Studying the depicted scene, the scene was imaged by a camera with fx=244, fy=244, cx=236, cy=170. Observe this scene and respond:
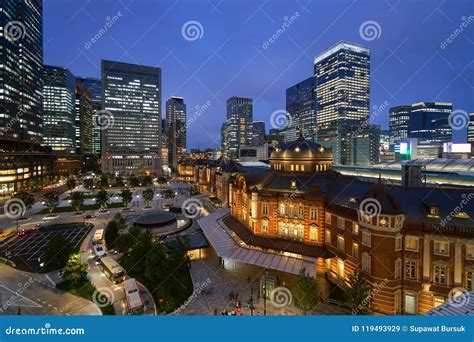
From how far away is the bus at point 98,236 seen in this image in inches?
1758

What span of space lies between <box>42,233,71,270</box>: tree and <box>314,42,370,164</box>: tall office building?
156815 mm

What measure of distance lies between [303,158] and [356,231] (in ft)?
60.0

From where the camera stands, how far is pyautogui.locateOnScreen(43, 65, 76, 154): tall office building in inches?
6885

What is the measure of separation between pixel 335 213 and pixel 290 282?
10.6 metres

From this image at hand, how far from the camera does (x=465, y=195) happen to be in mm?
24844

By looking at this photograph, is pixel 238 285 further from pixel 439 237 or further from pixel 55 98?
pixel 55 98

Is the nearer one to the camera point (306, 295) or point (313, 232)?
point (306, 295)

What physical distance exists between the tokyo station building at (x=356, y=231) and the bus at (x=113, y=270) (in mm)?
12841

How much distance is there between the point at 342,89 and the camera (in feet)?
599

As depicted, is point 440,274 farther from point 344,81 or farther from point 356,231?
point 344,81

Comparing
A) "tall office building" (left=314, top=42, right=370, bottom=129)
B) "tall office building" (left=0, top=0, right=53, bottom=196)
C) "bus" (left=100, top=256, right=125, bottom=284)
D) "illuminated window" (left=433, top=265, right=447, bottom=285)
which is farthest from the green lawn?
"tall office building" (left=314, top=42, right=370, bottom=129)

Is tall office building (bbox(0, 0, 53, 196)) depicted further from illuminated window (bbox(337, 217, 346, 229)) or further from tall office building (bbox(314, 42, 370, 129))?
tall office building (bbox(314, 42, 370, 129))

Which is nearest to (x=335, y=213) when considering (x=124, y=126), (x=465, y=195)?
(x=465, y=195)

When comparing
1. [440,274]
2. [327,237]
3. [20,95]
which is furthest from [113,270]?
[20,95]
